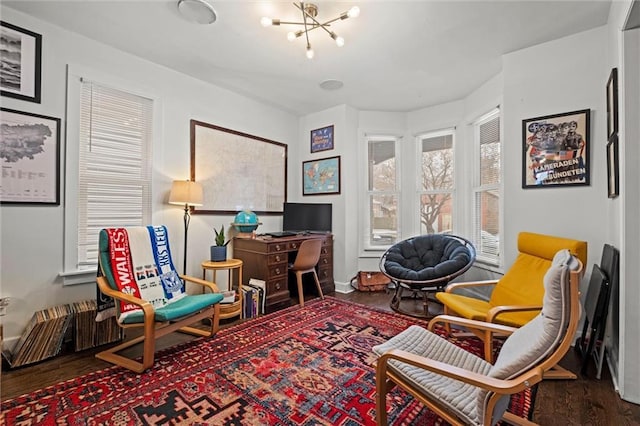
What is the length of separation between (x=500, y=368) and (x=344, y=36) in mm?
2635

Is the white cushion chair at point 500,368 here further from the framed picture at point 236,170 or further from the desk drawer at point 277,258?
the framed picture at point 236,170

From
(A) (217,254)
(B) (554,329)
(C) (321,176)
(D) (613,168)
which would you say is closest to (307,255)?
(A) (217,254)

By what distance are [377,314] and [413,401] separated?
153cm

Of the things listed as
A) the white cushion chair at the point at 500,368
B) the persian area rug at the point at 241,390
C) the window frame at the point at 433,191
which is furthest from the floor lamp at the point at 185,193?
the window frame at the point at 433,191

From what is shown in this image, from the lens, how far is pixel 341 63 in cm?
312

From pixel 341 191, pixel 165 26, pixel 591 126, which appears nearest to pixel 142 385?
pixel 165 26

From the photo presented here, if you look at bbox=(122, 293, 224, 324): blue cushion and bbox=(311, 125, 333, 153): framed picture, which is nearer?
bbox=(122, 293, 224, 324): blue cushion

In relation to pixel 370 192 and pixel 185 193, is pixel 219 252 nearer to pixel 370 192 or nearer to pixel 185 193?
pixel 185 193

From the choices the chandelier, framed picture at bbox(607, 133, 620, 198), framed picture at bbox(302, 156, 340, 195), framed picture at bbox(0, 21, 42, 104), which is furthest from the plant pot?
framed picture at bbox(607, 133, 620, 198)

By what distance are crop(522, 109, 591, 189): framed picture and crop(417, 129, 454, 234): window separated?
4.81 ft

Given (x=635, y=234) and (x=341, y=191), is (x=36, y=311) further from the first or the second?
(x=635, y=234)

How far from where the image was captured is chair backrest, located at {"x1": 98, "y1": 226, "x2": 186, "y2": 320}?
237cm

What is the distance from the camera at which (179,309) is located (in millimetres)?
Answer: 2287

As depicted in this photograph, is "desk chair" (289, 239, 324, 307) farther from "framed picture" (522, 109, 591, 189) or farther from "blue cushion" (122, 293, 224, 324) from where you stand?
"framed picture" (522, 109, 591, 189)
